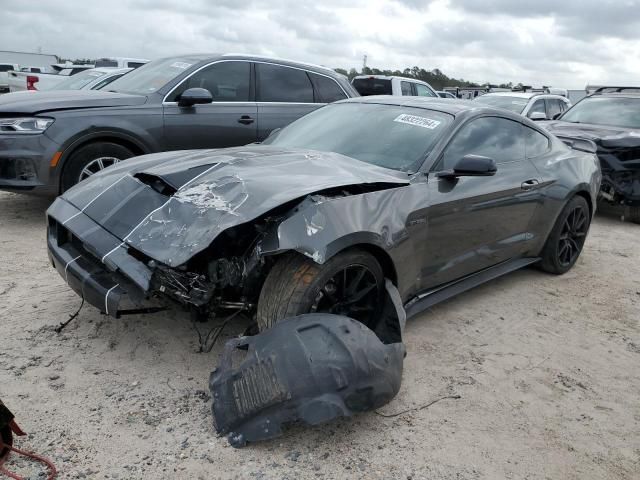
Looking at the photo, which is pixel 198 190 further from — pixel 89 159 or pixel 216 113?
pixel 216 113

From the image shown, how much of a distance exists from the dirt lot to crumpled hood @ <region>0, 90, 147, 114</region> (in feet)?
5.62

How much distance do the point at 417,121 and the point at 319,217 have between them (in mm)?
1497

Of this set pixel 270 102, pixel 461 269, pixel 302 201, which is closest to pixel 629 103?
pixel 270 102

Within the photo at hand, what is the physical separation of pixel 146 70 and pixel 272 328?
4.89m

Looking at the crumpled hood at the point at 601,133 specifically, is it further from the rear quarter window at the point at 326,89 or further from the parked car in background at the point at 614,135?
the rear quarter window at the point at 326,89

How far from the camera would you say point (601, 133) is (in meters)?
7.62

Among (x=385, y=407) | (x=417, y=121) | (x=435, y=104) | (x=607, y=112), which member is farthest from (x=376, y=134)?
(x=607, y=112)

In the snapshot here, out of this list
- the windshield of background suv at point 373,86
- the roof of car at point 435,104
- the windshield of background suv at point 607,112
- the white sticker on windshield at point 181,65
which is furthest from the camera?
the windshield of background suv at point 373,86

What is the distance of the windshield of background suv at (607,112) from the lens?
26.9 feet

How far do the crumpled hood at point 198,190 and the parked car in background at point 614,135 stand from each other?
415cm

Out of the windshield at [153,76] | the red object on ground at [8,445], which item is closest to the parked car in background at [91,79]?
the windshield at [153,76]

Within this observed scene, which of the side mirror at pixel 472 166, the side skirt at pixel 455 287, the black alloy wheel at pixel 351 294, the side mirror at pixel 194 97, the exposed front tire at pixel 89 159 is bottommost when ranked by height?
the side skirt at pixel 455 287

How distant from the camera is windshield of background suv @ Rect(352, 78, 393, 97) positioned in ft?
40.6

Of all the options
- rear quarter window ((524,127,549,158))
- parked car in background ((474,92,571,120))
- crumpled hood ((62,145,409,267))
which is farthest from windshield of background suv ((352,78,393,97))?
crumpled hood ((62,145,409,267))
